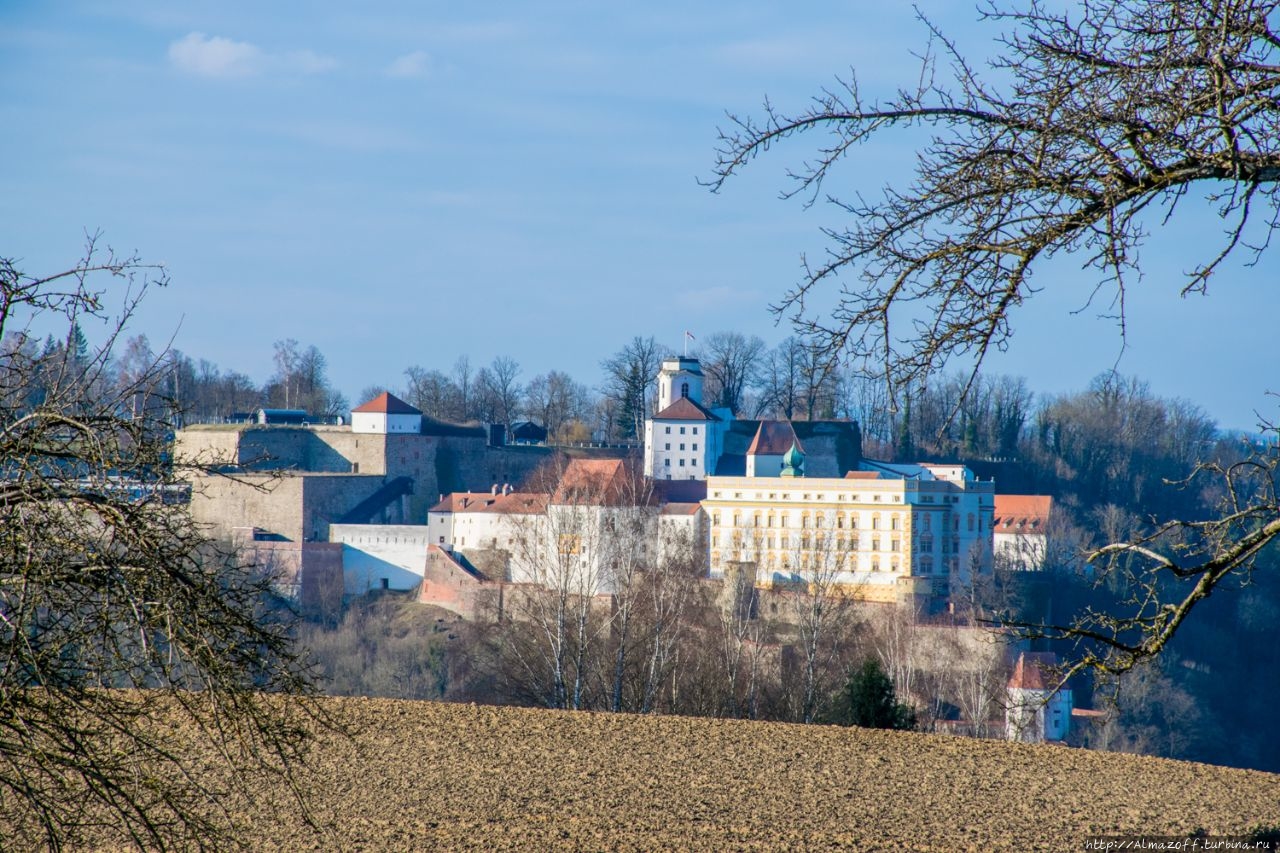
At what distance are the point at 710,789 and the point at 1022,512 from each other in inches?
1871

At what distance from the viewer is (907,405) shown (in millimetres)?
4445

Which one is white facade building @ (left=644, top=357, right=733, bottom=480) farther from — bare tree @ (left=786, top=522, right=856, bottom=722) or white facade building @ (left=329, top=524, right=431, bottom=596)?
bare tree @ (left=786, top=522, right=856, bottom=722)

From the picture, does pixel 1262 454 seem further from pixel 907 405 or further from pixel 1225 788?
pixel 1225 788

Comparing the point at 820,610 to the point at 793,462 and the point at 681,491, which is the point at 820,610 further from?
the point at 681,491

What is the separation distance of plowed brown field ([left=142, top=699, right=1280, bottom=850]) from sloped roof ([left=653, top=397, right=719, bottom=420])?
4456 centimetres

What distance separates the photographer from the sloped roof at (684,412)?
5569 centimetres

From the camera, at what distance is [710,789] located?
28.4 ft

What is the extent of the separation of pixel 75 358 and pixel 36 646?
1485mm

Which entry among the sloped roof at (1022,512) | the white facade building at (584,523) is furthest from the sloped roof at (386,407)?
the sloped roof at (1022,512)

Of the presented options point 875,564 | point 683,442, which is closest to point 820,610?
point 875,564

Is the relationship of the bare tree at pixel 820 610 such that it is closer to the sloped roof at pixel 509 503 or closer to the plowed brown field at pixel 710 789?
the plowed brown field at pixel 710 789

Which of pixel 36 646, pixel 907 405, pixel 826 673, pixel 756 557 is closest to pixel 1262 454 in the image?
pixel 907 405

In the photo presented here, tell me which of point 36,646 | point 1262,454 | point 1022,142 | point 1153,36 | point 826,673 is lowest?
point 826,673

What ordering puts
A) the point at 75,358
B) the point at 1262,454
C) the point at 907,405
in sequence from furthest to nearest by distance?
the point at 75,358 < the point at 1262,454 < the point at 907,405
